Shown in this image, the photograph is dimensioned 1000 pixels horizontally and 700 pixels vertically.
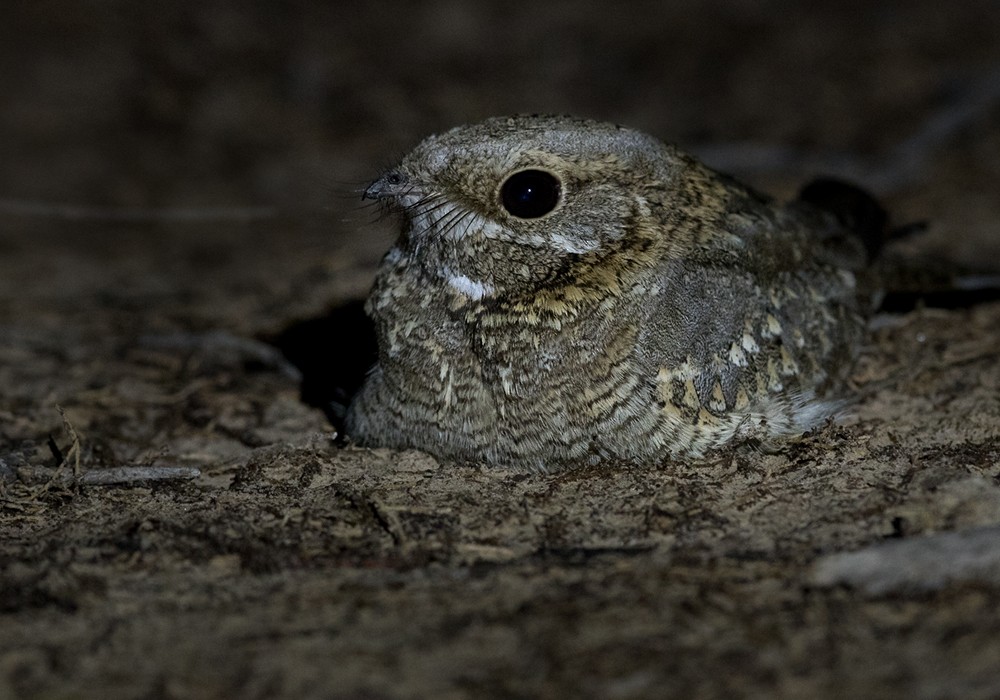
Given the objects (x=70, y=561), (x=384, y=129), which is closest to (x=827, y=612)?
(x=70, y=561)

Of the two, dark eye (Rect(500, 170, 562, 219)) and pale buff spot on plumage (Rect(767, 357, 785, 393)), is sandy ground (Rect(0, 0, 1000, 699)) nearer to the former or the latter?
pale buff spot on plumage (Rect(767, 357, 785, 393))

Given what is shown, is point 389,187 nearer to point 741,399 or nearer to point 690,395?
point 690,395

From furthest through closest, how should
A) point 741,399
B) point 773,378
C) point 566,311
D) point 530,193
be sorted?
point 773,378
point 741,399
point 566,311
point 530,193

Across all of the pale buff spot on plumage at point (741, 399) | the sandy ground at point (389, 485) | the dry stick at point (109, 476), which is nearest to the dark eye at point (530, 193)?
the sandy ground at point (389, 485)

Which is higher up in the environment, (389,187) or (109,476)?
(389,187)

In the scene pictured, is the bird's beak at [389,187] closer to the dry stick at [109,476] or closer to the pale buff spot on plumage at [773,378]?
the dry stick at [109,476]

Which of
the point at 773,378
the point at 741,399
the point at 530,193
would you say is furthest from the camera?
the point at 773,378

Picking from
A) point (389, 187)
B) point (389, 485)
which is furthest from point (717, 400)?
point (389, 187)
